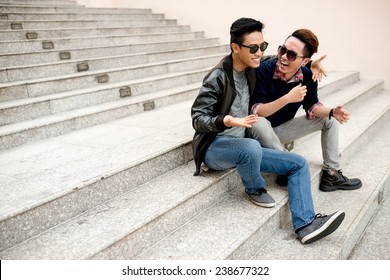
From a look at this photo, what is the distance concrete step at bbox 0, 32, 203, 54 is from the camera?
4.47 meters

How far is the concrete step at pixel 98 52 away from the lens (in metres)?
4.14

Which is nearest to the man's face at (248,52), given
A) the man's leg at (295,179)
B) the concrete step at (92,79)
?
the man's leg at (295,179)

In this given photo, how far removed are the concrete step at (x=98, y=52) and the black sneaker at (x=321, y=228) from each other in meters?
3.55

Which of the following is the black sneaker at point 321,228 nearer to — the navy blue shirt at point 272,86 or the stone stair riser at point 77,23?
the navy blue shirt at point 272,86

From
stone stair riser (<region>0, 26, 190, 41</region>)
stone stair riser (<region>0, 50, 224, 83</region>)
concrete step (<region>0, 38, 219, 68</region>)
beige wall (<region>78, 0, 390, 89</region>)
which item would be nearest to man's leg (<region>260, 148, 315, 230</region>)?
stone stair riser (<region>0, 50, 224, 83</region>)

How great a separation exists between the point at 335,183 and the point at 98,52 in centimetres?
371

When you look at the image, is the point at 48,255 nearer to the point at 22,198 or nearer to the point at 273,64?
the point at 22,198

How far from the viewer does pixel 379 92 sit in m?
5.87

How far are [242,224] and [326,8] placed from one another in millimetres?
5248

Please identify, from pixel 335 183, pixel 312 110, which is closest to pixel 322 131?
pixel 312 110

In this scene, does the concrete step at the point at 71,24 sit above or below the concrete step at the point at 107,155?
above

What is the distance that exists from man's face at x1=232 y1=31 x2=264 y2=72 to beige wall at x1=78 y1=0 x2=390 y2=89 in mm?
4526

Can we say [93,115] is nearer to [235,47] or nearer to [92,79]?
[92,79]
